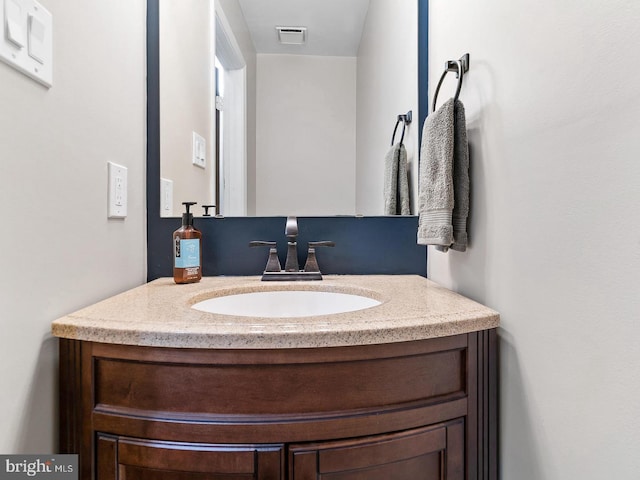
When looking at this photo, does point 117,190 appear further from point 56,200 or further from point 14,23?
point 14,23

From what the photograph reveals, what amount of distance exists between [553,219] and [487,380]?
35 centimetres

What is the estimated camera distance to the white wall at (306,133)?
122cm

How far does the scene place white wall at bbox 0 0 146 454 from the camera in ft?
1.94

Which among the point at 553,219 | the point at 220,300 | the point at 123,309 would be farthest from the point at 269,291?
the point at 553,219

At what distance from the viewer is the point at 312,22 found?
1.22m

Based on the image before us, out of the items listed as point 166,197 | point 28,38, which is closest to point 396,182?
point 166,197

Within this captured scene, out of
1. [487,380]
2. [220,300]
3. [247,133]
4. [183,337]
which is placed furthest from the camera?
[247,133]

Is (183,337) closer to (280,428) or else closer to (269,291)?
(280,428)

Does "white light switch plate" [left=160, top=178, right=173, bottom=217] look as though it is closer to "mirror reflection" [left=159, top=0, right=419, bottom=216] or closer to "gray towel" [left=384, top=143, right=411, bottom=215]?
"mirror reflection" [left=159, top=0, right=419, bottom=216]

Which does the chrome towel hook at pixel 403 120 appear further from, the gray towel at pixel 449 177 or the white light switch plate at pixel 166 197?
the white light switch plate at pixel 166 197

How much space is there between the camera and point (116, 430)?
2.03 feet

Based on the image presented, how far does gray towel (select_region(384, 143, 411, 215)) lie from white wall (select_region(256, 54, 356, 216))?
12cm

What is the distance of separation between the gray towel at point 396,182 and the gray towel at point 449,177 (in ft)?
0.93

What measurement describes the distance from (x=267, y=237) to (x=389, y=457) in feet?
2.44
